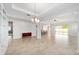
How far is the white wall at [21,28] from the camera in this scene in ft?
11.4

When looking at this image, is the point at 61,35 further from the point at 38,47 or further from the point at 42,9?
the point at 42,9

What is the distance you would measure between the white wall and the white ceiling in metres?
→ 0.18

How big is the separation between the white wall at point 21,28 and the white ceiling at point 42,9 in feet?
0.59

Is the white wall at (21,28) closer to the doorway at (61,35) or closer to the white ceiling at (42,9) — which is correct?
the white ceiling at (42,9)

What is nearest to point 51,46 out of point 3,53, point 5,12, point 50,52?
point 50,52

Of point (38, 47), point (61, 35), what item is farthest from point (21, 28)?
point (61, 35)

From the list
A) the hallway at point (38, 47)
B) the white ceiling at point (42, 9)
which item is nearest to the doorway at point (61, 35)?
the hallway at point (38, 47)

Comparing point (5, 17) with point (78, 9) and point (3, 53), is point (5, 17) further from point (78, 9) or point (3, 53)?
point (78, 9)

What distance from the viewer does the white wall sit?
3.48 metres

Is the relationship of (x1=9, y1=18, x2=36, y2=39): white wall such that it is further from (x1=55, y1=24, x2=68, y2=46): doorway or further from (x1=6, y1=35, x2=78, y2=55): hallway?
(x1=55, y1=24, x2=68, y2=46): doorway

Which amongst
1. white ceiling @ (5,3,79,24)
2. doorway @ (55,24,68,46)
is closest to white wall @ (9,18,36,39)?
white ceiling @ (5,3,79,24)

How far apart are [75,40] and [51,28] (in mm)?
814

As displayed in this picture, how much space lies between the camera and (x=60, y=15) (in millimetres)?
3514

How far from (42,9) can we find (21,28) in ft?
2.86
